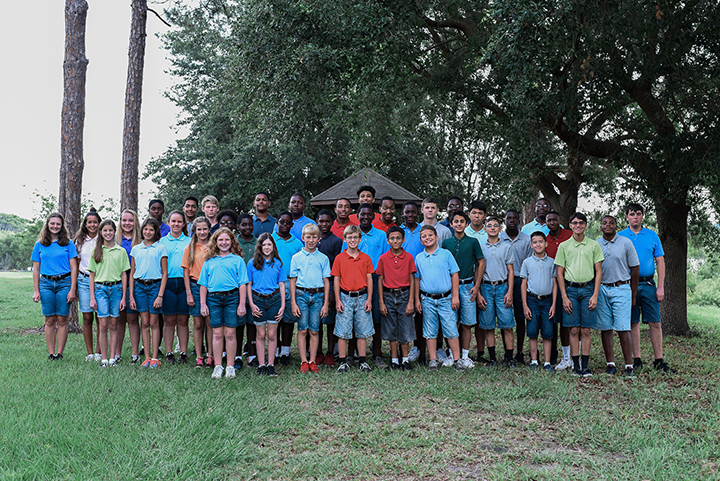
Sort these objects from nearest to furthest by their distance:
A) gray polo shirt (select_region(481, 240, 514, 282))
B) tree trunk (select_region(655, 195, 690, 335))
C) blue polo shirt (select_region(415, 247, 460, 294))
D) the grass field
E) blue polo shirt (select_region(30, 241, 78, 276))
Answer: the grass field < blue polo shirt (select_region(415, 247, 460, 294)) < gray polo shirt (select_region(481, 240, 514, 282)) < blue polo shirt (select_region(30, 241, 78, 276)) < tree trunk (select_region(655, 195, 690, 335))

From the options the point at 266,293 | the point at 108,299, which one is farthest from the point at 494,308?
the point at 108,299

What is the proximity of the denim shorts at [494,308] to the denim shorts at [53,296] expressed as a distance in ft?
17.6

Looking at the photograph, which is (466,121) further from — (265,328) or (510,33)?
(265,328)

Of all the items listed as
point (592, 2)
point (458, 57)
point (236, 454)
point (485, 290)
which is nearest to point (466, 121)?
point (458, 57)

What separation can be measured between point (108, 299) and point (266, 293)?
2.06m

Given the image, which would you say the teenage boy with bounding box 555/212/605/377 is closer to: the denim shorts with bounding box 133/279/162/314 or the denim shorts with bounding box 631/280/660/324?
the denim shorts with bounding box 631/280/660/324

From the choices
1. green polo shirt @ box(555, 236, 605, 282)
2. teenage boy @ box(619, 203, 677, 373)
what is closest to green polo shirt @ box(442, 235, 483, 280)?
green polo shirt @ box(555, 236, 605, 282)

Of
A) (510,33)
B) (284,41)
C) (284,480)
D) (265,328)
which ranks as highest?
(284,41)

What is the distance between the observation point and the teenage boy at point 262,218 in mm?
7523

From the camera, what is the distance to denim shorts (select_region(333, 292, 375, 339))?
6.85 m

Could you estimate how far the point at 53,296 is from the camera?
722 cm

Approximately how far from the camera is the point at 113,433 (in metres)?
4.32

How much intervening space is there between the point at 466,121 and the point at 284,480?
33.3 feet

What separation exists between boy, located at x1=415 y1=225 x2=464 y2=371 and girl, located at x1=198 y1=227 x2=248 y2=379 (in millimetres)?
2159
